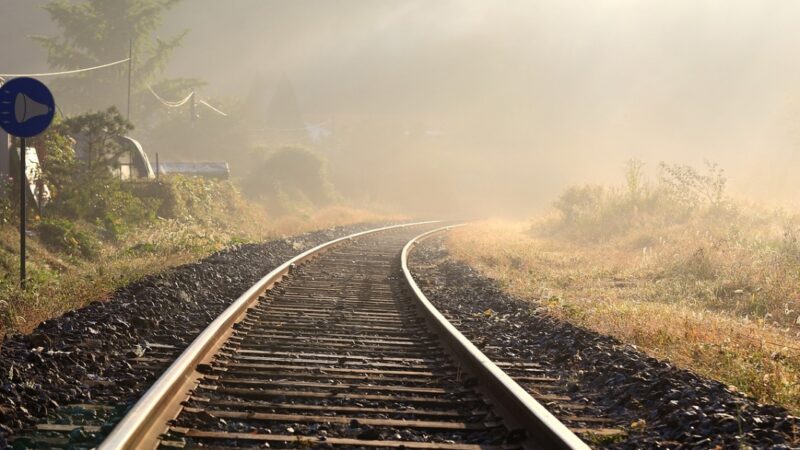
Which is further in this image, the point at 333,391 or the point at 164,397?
the point at 333,391

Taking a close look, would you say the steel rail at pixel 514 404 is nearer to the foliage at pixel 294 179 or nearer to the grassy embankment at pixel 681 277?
the grassy embankment at pixel 681 277

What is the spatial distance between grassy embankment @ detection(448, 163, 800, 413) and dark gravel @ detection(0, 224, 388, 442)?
424cm

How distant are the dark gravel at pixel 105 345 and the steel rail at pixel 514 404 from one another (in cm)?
238

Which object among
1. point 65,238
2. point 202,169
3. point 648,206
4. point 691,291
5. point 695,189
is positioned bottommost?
point 691,291

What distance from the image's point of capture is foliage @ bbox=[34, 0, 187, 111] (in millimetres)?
55844

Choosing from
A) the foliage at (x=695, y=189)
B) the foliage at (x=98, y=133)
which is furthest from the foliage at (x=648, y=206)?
the foliage at (x=98, y=133)

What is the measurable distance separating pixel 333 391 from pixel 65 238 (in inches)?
416

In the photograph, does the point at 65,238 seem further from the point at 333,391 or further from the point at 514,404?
the point at 514,404

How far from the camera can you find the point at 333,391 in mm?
5191

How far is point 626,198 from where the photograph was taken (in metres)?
25.2

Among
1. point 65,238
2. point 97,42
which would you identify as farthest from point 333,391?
point 97,42

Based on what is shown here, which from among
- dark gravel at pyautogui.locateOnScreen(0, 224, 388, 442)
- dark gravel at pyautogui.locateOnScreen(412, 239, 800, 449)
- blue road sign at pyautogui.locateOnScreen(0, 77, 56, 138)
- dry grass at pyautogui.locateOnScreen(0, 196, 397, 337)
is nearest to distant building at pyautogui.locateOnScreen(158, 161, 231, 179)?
dry grass at pyautogui.locateOnScreen(0, 196, 397, 337)

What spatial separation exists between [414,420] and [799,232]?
41.4 ft

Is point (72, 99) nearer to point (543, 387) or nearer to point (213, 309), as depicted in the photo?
point (213, 309)
